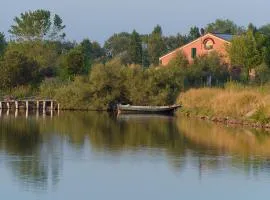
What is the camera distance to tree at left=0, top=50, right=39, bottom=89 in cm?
6269

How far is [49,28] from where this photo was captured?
87750 mm

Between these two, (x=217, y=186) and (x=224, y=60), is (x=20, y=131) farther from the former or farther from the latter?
(x=224, y=60)

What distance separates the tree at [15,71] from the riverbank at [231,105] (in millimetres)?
18044

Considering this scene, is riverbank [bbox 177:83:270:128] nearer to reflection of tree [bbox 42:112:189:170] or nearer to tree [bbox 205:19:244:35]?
reflection of tree [bbox 42:112:189:170]

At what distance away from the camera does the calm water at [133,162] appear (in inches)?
823

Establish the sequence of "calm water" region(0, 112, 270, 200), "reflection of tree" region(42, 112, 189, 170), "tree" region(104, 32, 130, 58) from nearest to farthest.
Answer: "calm water" region(0, 112, 270, 200), "reflection of tree" region(42, 112, 189, 170), "tree" region(104, 32, 130, 58)

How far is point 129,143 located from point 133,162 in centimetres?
607

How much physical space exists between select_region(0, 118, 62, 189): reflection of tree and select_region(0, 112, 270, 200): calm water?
3 cm

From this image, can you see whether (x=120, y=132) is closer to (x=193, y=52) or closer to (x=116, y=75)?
(x=116, y=75)

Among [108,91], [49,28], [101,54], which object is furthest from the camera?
[101,54]

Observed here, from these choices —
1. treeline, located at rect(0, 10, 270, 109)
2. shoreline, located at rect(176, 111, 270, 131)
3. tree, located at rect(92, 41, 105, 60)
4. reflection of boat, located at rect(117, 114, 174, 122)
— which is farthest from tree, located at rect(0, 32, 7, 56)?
shoreline, located at rect(176, 111, 270, 131)

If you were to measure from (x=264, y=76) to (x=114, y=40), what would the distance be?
199 ft

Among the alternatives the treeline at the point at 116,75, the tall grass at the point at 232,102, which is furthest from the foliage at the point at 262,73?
the tall grass at the point at 232,102

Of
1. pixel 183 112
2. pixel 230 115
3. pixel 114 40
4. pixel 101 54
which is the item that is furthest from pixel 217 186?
pixel 114 40
